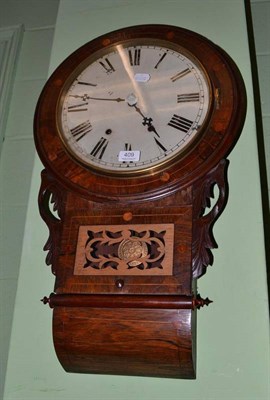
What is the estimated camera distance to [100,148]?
3.36 ft

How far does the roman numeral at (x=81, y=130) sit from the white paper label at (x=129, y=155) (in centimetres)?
10

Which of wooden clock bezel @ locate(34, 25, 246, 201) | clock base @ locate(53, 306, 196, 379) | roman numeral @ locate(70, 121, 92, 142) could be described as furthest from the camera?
roman numeral @ locate(70, 121, 92, 142)

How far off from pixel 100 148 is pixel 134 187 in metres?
0.13

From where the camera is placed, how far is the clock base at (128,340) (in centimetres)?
85

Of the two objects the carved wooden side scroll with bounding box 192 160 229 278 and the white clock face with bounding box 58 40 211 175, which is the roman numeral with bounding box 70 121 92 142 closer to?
the white clock face with bounding box 58 40 211 175

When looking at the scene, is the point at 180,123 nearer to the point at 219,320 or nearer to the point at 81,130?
the point at 81,130

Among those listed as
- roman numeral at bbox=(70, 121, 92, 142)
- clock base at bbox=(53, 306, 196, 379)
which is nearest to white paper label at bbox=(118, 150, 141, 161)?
roman numeral at bbox=(70, 121, 92, 142)

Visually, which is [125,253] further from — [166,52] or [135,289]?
[166,52]

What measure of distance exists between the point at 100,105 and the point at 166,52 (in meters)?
0.20

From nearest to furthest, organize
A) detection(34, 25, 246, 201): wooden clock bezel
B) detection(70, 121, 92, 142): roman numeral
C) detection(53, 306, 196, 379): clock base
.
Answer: detection(53, 306, 196, 379): clock base
detection(34, 25, 246, 201): wooden clock bezel
detection(70, 121, 92, 142): roman numeral

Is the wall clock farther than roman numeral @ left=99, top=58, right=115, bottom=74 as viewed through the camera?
No

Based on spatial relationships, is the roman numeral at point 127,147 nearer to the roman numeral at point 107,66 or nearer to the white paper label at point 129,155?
the white paper label at point 129,155

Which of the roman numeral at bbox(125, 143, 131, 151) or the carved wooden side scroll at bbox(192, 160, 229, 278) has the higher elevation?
the roman numeral at bbox(125, 143, 131, 151)

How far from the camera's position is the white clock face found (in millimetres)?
990
